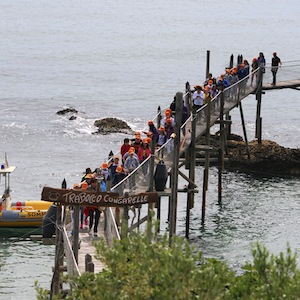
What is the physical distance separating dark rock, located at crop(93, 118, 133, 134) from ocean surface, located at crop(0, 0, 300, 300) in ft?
2.38

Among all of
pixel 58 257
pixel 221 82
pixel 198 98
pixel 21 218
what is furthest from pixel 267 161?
pixel 58 257

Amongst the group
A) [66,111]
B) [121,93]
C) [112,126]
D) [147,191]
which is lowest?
[112,126]

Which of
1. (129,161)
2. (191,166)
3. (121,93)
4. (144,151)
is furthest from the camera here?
(121,93)

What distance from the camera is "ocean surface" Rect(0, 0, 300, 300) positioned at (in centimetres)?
4456

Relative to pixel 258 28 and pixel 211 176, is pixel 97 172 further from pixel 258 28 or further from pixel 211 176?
pixel 258 28

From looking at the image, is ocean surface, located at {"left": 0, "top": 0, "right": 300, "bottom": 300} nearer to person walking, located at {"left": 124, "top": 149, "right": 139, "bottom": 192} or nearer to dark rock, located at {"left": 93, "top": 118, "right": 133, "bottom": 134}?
dark rock, located at {"left": 93, "top": 118, "right": 133, "bottom": 134}

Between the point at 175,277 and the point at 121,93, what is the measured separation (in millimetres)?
72251

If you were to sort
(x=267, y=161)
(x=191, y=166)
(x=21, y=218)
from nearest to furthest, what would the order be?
1. (x=191, y=166)
2. (x=21, y=218)
3. (x=267, y=161)

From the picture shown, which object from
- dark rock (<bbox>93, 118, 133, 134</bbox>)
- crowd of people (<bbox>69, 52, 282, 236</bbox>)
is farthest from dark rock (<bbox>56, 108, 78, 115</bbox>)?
crowd of people (<bbox>69, 52, 282, 236</bbox>)

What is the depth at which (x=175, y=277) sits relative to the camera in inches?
721

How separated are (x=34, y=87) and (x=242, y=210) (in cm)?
4620

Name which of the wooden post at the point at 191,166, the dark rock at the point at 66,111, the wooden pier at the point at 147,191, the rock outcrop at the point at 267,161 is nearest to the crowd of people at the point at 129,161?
the wooden pier at the point at 147,191

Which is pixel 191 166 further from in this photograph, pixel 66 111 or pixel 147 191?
pixel 66 111

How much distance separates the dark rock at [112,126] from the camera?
68250 millimetres
